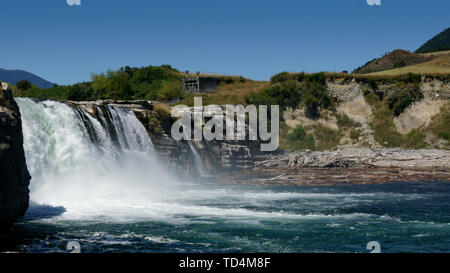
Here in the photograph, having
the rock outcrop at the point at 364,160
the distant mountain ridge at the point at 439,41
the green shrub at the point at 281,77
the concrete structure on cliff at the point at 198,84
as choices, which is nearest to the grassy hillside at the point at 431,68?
the green shrub at the point at 281,77

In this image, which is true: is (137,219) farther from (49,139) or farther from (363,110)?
(363,110)

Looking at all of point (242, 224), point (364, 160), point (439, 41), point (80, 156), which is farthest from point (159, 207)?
point (439, 41)

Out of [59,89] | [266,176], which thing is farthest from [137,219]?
[59,89]

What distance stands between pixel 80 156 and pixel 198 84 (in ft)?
133

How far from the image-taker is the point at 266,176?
3694cm

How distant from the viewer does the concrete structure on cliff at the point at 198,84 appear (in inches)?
2613

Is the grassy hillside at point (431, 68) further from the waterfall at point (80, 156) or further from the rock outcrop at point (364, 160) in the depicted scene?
the waterfall at point (80, 156)

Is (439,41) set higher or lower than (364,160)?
higher

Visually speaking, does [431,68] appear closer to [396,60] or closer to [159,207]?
[396,60]

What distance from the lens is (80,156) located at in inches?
1048

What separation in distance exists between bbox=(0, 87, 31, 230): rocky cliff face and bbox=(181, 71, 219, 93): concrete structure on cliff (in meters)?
49.8

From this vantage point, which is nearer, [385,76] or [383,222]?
[383,222]

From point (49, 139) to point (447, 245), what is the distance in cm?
1960

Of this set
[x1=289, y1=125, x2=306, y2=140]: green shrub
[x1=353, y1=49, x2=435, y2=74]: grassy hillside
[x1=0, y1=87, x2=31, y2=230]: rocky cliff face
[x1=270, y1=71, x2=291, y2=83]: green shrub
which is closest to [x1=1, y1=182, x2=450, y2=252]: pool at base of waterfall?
[x1=0, y1=87, x2=31, y2=230]: rocky cliff face
